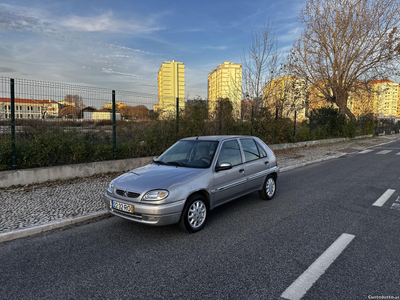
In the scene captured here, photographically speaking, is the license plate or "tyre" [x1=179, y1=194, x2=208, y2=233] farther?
"tyre" [x1=179, y1=194, x2=208, y2=233]

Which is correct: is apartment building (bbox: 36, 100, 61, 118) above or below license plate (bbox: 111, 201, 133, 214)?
above

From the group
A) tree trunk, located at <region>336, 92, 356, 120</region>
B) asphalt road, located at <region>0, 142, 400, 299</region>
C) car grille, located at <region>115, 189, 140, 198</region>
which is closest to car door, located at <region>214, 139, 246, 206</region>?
asphalt road, located at <region>0, 142, 400, 299</region>

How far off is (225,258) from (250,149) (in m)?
2.82

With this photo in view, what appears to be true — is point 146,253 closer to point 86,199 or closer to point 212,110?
point 86,199

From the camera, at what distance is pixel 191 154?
5078 millimetres

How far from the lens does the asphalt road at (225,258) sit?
278cm

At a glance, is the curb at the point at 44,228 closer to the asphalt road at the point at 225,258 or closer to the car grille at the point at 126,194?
the asphalt road at the point at 225,258

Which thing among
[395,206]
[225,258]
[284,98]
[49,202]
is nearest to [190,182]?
[225,258]

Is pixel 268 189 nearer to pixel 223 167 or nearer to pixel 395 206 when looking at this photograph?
pixel 223 167

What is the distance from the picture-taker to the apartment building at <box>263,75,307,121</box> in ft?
52.2

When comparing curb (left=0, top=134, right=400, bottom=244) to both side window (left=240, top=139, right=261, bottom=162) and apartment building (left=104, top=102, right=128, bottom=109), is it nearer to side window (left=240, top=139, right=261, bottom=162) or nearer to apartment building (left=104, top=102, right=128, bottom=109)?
side window (left=240, top=139, right=261, bottom=162)

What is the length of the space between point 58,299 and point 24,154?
5.50 metres

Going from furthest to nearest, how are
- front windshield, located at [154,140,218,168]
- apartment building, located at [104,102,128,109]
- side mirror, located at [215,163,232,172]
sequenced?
apartment building, located at [104,102,128,109] < front windshield, located at [154,140,218,168] < side mirror, located at [215,163,232,172]

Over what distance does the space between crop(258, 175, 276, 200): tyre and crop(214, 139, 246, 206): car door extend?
34.7 inches
